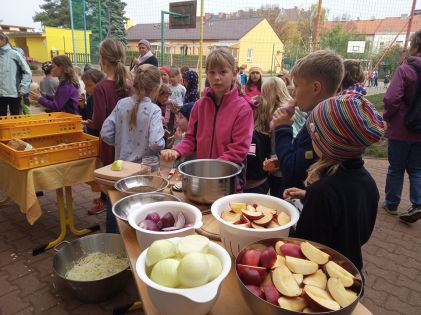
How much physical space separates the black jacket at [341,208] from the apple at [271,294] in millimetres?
416

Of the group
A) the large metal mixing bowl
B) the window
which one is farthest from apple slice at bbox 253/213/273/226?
the window

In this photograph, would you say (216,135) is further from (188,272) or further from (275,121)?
(188,272)

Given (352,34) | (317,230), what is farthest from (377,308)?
(352,34)

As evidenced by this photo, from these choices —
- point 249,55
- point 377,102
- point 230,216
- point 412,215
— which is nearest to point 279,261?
point 230,216

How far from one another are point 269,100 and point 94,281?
2.18m

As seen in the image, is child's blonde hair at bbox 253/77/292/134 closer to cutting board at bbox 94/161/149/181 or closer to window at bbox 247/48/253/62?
cutting board at bbox 94/161/149/181

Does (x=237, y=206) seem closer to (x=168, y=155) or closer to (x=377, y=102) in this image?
(x=168, y=155)

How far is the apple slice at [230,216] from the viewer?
1.21m

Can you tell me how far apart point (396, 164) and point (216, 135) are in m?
2.82

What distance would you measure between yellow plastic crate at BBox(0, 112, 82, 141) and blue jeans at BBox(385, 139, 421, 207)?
144 inches

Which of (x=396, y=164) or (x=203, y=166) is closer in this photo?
(x=203, y=166)

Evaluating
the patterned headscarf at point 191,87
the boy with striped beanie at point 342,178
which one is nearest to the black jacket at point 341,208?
the boy with striped beanie at point 342,178

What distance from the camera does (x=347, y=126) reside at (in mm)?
1135

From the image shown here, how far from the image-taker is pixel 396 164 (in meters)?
3.88
